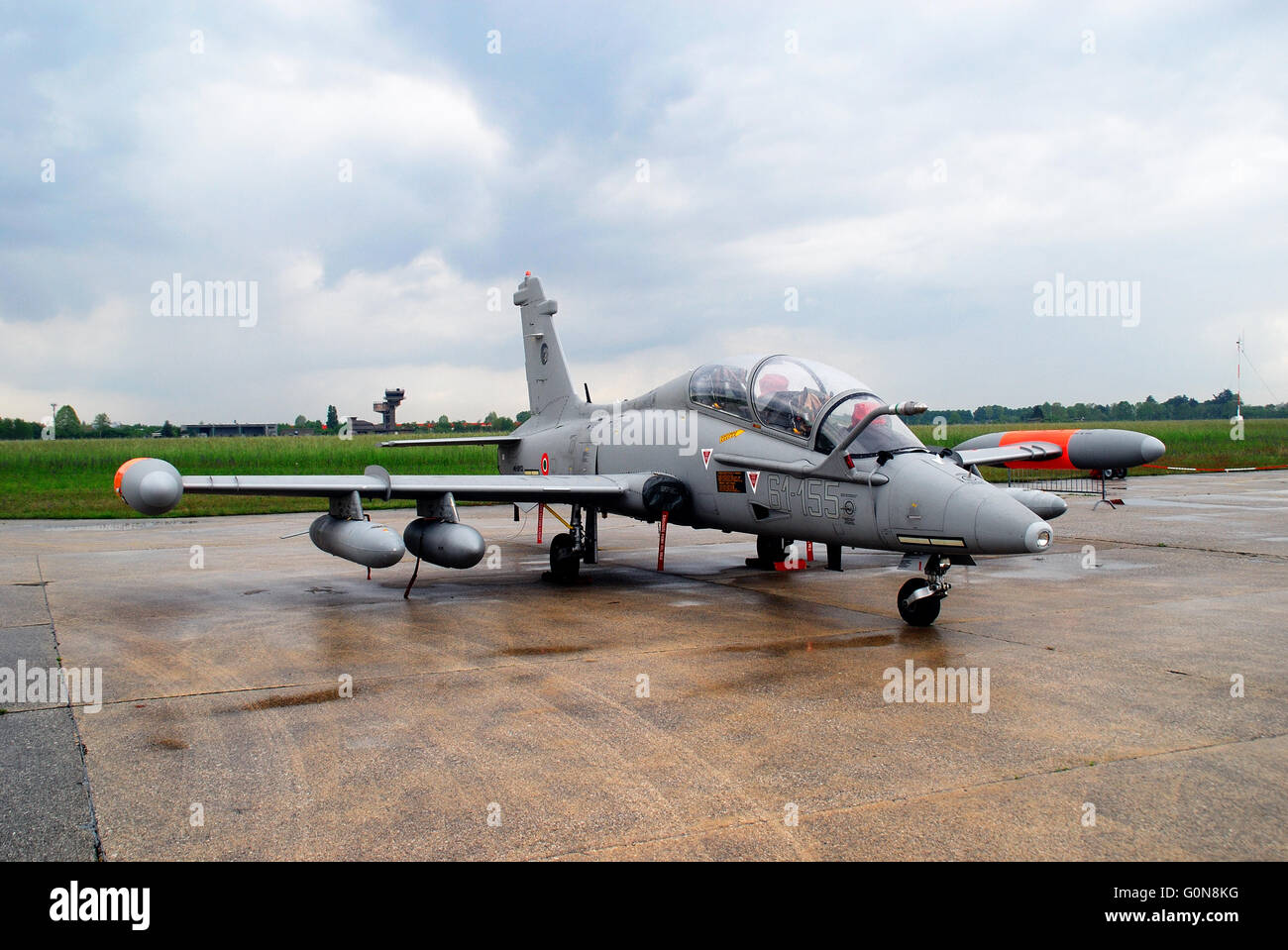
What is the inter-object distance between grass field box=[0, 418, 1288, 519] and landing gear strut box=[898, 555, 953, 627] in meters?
19.3

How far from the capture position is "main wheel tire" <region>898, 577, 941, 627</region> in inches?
333

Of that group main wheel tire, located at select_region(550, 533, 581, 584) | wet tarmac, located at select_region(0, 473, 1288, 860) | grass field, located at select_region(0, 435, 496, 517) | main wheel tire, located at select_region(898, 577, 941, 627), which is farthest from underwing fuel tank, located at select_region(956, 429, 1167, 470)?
grass field, located at select_region(0, 435, 496, 517)

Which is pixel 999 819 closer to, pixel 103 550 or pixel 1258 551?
pixel 1258 551

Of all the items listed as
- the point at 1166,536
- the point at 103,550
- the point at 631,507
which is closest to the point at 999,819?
the point at 631,507

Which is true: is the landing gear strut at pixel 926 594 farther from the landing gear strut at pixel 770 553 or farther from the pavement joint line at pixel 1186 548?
the pavement joint line at pixel 1186 548

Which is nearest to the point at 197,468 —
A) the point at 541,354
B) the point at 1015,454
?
the point at 541,354

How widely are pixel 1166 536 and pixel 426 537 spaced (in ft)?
43.4

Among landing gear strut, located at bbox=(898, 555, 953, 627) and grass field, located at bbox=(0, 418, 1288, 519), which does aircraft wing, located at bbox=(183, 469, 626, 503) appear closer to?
landing gear strut, located at bbox=(898, 555, 953, 627)

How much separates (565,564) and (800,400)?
423cm

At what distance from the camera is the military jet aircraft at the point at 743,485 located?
804 centimetres

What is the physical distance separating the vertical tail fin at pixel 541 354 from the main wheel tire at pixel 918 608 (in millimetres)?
8334

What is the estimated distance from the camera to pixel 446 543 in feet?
32.9

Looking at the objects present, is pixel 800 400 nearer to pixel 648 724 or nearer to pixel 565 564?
pixel 565 564
